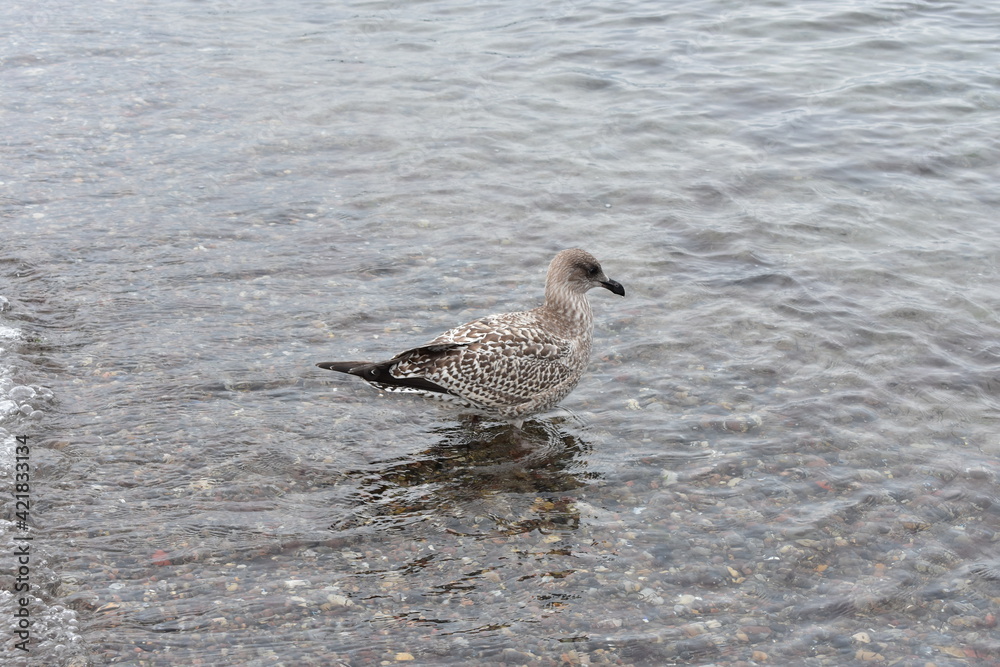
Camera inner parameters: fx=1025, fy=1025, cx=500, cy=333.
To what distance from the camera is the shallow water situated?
6.24 metres

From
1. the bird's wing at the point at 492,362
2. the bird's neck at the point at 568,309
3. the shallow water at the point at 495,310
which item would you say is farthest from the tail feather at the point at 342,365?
the bird's neck at the point at 568,309

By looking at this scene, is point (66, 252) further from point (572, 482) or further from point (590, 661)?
point (590, 661)

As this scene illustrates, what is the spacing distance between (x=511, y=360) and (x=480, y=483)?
996 mm

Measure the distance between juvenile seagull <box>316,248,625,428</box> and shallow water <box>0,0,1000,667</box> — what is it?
1.47 feet

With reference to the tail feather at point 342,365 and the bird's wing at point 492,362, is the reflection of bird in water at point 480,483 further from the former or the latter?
the tail feather at point 342,365

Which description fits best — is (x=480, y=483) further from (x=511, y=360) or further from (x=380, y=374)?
(x=380, y=374)

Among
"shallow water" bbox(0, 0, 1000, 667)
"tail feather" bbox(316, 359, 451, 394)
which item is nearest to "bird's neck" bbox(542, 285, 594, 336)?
"shallow water" bbox(0, 0, 1000, 667)

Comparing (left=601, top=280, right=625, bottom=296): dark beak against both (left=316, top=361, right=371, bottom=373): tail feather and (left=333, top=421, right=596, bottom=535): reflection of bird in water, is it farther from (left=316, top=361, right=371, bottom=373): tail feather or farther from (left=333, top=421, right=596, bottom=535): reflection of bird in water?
(left=316, top=361, right=371, bottom=373): tail feather

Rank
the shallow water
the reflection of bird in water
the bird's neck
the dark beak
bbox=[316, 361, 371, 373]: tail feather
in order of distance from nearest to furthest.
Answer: the shallow water, the reflection of bird in water, bbox=[316, 361, 371, 373]: tail feather, the bird's neck, the dark beak

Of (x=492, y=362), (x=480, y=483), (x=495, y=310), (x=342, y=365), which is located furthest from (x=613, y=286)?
(x=342, y=365)

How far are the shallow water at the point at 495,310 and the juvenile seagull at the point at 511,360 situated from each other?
45cm

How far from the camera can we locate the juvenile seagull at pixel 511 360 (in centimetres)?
788

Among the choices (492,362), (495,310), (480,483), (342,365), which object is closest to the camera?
(480,483)

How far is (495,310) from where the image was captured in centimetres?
1002
